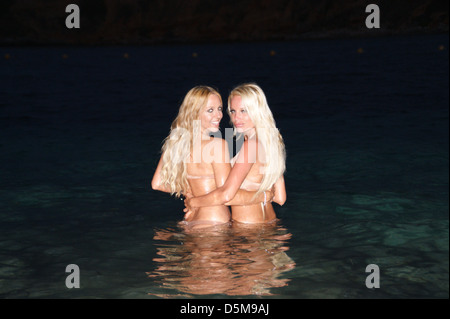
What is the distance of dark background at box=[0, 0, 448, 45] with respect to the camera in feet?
279

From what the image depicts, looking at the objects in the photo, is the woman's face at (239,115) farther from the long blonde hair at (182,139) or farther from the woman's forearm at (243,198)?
the woman's forearm at (243,198)

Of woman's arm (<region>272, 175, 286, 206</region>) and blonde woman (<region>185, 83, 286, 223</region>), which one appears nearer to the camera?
blonde woman (<region>185, 83, 286, 223</region>)

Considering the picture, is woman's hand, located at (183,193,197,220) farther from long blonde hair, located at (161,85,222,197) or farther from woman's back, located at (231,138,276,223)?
woman's back, located at (231,138,276,223)

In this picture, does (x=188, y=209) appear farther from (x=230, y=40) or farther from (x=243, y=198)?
(x=230, y=40)

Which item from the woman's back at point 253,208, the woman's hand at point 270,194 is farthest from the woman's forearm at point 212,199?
the woman's hand at point 270,194

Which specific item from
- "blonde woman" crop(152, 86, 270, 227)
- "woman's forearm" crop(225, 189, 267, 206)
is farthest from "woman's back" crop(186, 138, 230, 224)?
"woman's forearm" crop(225, 189, 267, 206)

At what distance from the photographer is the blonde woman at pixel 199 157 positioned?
6.30 meters

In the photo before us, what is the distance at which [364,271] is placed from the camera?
21.0 ft

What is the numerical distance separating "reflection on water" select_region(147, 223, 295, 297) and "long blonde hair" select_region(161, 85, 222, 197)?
72 centimetres

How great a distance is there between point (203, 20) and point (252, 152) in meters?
91.4

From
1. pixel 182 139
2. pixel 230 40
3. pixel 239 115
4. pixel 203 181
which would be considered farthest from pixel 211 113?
pixel 230 40

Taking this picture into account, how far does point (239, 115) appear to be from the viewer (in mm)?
6160

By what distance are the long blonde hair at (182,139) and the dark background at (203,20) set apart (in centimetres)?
8036

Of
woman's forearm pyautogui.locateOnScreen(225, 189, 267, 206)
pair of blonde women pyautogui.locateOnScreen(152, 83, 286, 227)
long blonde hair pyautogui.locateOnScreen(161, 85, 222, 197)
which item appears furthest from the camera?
woman's forearm pyautogui.locateOnScreen(225, 189, 267, 206)
